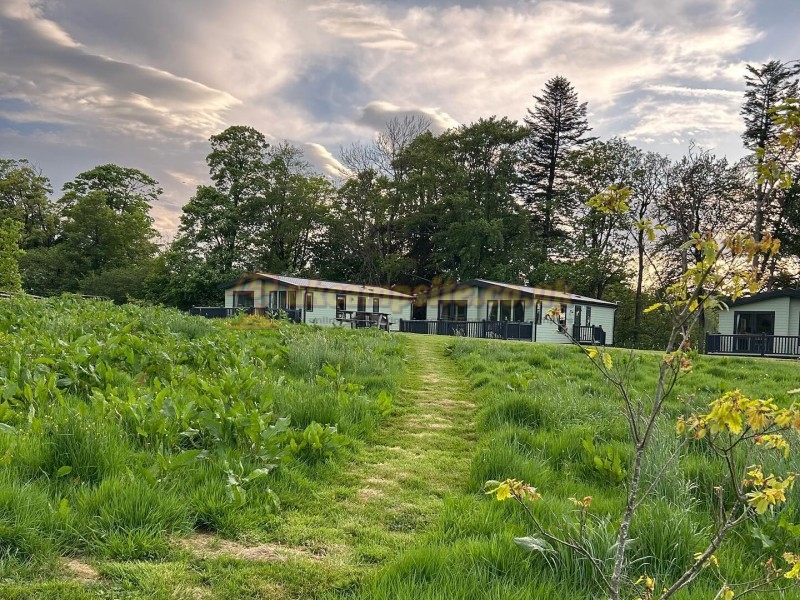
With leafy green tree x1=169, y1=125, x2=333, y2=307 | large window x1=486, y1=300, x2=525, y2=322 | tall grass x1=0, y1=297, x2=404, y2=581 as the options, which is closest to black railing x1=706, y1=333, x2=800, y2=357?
large window x1=486, y1=300, x2=525, y2=322

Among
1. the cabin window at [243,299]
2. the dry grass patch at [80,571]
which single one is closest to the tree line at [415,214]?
the cabin window at [243,299]

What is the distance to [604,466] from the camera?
407 centimetres

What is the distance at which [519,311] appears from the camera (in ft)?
101

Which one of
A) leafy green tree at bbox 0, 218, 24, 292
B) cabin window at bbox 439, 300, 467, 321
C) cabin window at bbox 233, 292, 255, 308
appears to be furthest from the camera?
cabin window at bbox 233, 292, 255, 308

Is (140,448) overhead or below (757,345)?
below

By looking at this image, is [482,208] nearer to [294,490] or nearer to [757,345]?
[757,345]

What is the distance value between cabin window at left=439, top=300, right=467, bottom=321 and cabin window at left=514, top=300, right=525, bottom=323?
3.31 m

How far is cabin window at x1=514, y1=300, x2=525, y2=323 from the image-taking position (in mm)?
30500

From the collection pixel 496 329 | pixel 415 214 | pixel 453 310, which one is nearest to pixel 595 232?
pixel 415 214

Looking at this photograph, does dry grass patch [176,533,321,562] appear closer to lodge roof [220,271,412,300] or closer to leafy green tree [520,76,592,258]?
lodge roof [220,271,412,300]

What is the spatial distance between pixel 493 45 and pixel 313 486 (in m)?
9.87

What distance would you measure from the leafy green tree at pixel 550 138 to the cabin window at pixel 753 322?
21226 mm

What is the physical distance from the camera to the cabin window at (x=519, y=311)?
30500 mm

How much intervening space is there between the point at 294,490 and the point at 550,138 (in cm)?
4865
